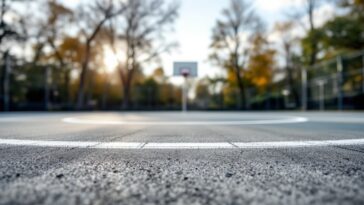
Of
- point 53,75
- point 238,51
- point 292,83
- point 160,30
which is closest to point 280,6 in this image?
point 238,51

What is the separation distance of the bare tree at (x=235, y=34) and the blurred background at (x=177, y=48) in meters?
0.08

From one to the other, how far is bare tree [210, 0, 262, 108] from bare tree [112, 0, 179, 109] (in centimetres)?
398

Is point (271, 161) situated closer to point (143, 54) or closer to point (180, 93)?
point (143, 54)

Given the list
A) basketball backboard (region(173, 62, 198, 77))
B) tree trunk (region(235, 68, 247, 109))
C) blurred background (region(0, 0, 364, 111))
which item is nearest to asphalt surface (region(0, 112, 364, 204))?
A: basketball backboard (region(173, 62, 198, 77))

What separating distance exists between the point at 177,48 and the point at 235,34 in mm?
5032

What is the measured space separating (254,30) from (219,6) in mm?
3546

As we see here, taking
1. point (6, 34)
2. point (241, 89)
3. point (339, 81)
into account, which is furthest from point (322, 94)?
point (6, 34)

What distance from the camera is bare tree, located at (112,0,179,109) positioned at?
1808cm

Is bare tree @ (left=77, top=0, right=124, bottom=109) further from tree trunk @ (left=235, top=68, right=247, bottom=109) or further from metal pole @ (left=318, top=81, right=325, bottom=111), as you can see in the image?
metal pole @ (left=318, top=81, right=325, bottom=111)

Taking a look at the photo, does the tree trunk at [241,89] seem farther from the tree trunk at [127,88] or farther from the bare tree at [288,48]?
the tree trunk at [127,88]

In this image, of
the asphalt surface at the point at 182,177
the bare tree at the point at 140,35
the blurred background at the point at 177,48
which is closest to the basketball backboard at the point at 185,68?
the blurred background at the point at 177,48

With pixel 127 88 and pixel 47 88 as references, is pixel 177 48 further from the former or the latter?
pixel 47 88

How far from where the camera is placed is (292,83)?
22469 mm

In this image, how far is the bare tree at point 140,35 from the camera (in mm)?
18078
